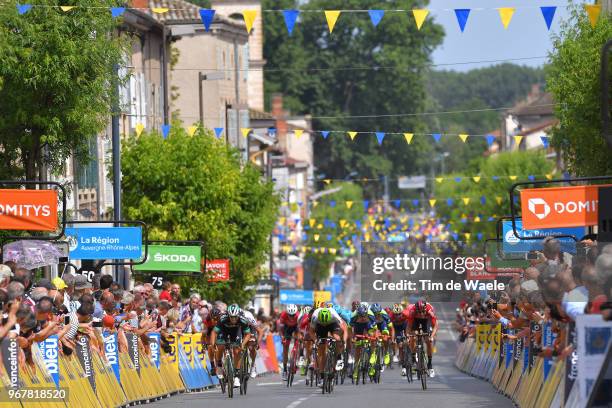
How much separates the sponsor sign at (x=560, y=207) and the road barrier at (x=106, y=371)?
6.09 meters

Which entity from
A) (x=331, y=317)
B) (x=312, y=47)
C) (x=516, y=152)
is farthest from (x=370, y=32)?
(x=331, y=317)

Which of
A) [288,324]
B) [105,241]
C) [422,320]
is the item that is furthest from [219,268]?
[422,320]

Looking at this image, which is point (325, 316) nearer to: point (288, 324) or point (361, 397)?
point (361, 397)

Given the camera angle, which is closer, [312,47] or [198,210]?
[198,210]

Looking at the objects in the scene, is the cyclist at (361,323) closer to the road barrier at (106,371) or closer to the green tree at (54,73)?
the road barrier at (106,371)

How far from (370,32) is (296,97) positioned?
7.68m

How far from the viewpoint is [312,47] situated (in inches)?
4715

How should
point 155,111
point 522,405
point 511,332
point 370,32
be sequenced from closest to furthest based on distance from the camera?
point 522,405 → point 511,332 → point 155,111 → point 370,32

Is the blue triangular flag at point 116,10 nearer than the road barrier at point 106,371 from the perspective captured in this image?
No

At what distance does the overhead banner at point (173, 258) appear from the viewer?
1425 inches

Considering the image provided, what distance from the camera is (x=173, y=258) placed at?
119 feet

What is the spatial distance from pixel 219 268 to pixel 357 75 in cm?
7153

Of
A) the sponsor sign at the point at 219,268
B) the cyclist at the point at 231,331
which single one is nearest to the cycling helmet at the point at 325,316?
the cyclist at the point at 231,331

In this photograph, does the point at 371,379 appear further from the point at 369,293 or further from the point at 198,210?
the point at 198,210
